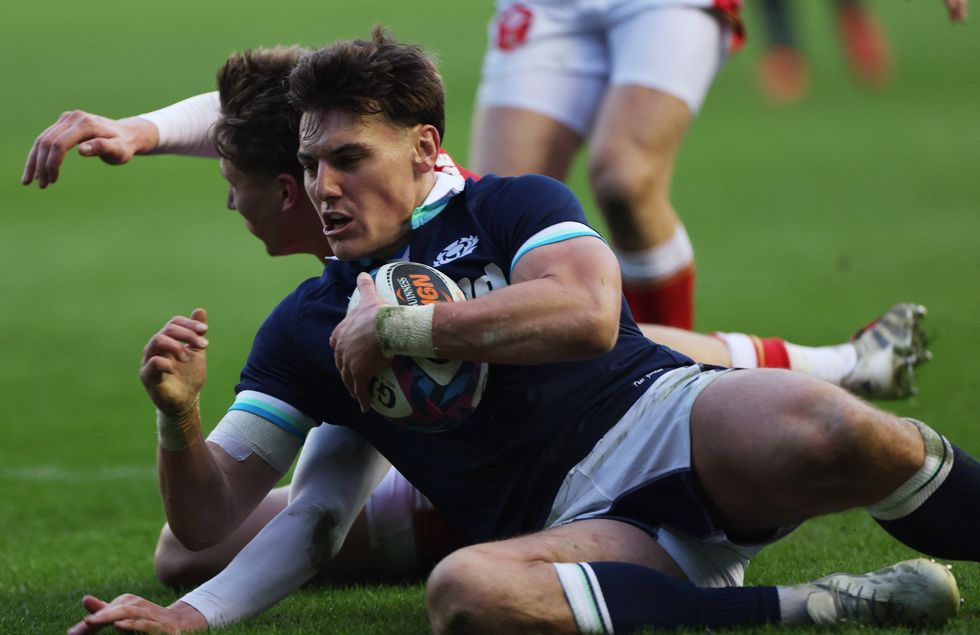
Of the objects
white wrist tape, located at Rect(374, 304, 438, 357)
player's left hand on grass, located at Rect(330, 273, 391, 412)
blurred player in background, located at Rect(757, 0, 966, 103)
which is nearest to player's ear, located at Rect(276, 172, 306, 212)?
player's left hand on grass, located at Rect(330, 273, 391, 412)

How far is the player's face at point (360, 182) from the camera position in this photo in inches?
A: 160

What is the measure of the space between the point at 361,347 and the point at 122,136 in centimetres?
139

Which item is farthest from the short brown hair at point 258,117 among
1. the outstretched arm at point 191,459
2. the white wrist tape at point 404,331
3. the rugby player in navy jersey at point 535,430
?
the white wrist tape at point 404,331

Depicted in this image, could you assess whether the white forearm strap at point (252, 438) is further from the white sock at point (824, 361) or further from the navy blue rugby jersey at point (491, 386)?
the white sock at point (824, 361)

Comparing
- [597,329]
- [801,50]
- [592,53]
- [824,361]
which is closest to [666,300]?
[824,361]

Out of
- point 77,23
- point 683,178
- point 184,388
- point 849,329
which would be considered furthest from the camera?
point 77,23

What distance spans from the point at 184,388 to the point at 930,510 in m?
1.87

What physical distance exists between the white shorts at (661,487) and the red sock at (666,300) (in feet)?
8.94

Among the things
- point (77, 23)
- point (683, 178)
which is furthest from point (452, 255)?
point (77, 23)

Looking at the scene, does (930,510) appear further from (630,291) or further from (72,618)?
(630,291)

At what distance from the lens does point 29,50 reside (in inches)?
1075

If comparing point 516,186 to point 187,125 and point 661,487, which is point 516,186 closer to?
point 661,487

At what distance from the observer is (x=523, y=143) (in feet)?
21.7

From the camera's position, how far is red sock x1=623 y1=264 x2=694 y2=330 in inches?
264
